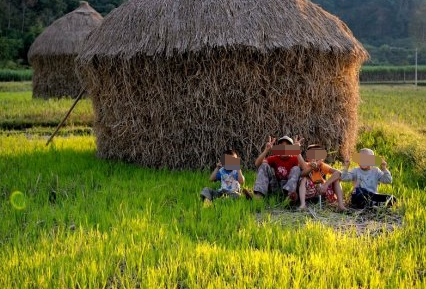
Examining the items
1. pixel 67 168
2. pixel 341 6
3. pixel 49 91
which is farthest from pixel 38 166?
pixel 341 6

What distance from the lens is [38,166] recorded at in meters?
8.20

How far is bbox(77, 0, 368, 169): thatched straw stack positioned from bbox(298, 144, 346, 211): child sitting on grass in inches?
72.0

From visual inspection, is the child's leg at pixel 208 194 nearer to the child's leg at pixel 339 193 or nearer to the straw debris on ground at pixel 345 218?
the straw debris on ground at pixel 345 218

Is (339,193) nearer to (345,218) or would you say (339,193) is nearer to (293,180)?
(345,218)

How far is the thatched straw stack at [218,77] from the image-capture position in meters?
7.71

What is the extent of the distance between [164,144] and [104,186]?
148 cm

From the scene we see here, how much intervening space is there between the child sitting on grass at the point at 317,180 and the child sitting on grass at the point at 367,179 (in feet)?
0.47

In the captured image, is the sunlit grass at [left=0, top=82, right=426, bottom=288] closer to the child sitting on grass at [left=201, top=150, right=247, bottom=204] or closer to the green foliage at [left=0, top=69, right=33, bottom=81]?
the child sitting on grass at [left=201, top=150, right=247, bottom=204]

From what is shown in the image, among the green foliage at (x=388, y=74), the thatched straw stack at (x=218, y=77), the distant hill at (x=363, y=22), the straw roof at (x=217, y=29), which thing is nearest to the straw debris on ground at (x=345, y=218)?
the thatched straw stack at (x=218, y=77)

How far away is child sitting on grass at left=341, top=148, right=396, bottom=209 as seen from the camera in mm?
5859

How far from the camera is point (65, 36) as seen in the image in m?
21.2

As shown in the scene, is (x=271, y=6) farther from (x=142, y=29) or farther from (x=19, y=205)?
(x=19, y=205)

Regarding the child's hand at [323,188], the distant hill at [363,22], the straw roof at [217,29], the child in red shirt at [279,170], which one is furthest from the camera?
the distant hill at [363,22]

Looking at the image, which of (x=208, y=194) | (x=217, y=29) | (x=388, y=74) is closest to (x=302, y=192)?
(x=208, y=194)
